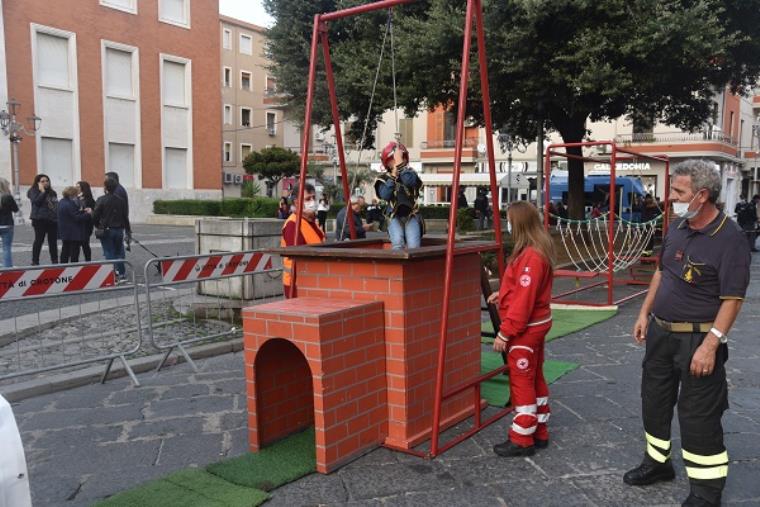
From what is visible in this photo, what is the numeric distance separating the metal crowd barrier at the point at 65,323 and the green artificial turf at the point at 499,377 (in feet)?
9.54

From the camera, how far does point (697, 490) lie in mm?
3166

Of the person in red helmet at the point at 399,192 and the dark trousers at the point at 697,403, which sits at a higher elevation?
the person in red helmet at the point at 399,192

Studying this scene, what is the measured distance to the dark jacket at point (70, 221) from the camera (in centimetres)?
1065

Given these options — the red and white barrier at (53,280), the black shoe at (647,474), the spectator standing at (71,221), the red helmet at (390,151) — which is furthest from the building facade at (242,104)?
the black shoe at (647,474)

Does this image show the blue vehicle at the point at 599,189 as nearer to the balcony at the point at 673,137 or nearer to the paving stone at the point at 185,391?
the balcony at the point at 673,137

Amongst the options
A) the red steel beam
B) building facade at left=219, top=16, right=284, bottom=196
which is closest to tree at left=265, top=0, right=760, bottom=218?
the red steel beam

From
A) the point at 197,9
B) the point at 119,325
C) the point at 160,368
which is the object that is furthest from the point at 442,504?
the point at 197,9

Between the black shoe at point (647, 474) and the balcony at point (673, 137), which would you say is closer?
the black shoe at point (647, 474)

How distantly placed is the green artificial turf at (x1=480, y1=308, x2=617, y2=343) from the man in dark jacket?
20.3 ft

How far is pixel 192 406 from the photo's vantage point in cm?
493

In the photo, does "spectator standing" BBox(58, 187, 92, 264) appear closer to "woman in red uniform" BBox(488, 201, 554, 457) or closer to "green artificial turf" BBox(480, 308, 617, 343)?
"green artificial turf" BBox(480, 308, 617, 343)

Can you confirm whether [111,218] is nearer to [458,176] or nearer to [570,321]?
[570,321]

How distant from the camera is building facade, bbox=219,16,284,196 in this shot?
175 ft

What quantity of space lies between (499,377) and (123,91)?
1136 inches
